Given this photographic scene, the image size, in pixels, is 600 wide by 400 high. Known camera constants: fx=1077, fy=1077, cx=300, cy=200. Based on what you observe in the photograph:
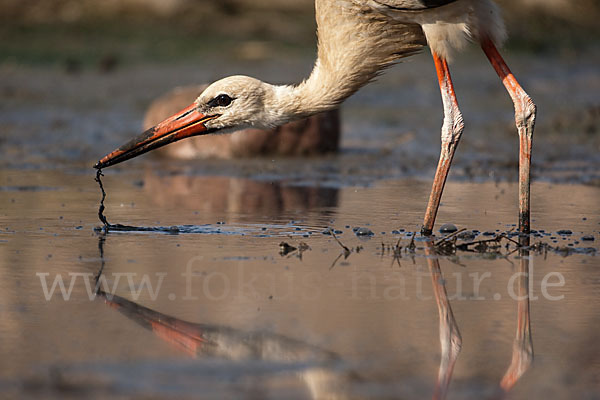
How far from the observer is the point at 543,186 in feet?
30.6

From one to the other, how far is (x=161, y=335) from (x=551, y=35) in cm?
1924

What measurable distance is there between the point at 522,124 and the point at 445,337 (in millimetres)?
3133

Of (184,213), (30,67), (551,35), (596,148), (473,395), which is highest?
(551,35)

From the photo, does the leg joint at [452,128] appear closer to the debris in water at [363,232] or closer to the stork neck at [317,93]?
the stork neck at [317,93]

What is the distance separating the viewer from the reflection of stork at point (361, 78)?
275 inches

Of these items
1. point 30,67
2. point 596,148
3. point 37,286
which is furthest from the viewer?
point 30,67

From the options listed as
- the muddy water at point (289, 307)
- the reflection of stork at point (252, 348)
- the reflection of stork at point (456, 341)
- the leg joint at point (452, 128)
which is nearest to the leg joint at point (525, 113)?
the leg joint at point (452, 128)

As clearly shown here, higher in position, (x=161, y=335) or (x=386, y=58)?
(x=386, y=58)

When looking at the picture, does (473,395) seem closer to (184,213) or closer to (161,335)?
(161,335)

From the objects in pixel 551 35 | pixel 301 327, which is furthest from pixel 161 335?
pixel 551 35

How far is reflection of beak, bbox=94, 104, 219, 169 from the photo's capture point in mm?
7371

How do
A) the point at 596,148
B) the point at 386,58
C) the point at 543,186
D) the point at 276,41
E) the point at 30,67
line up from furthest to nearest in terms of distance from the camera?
the point at 276,41 → the point at 30,67 → the point at 596,148 → the point at 543,186 → the point at 386,58

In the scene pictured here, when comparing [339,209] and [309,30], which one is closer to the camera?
[339,209]

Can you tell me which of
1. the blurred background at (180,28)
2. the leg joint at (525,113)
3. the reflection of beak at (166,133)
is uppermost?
the blurred background at (180,28)
